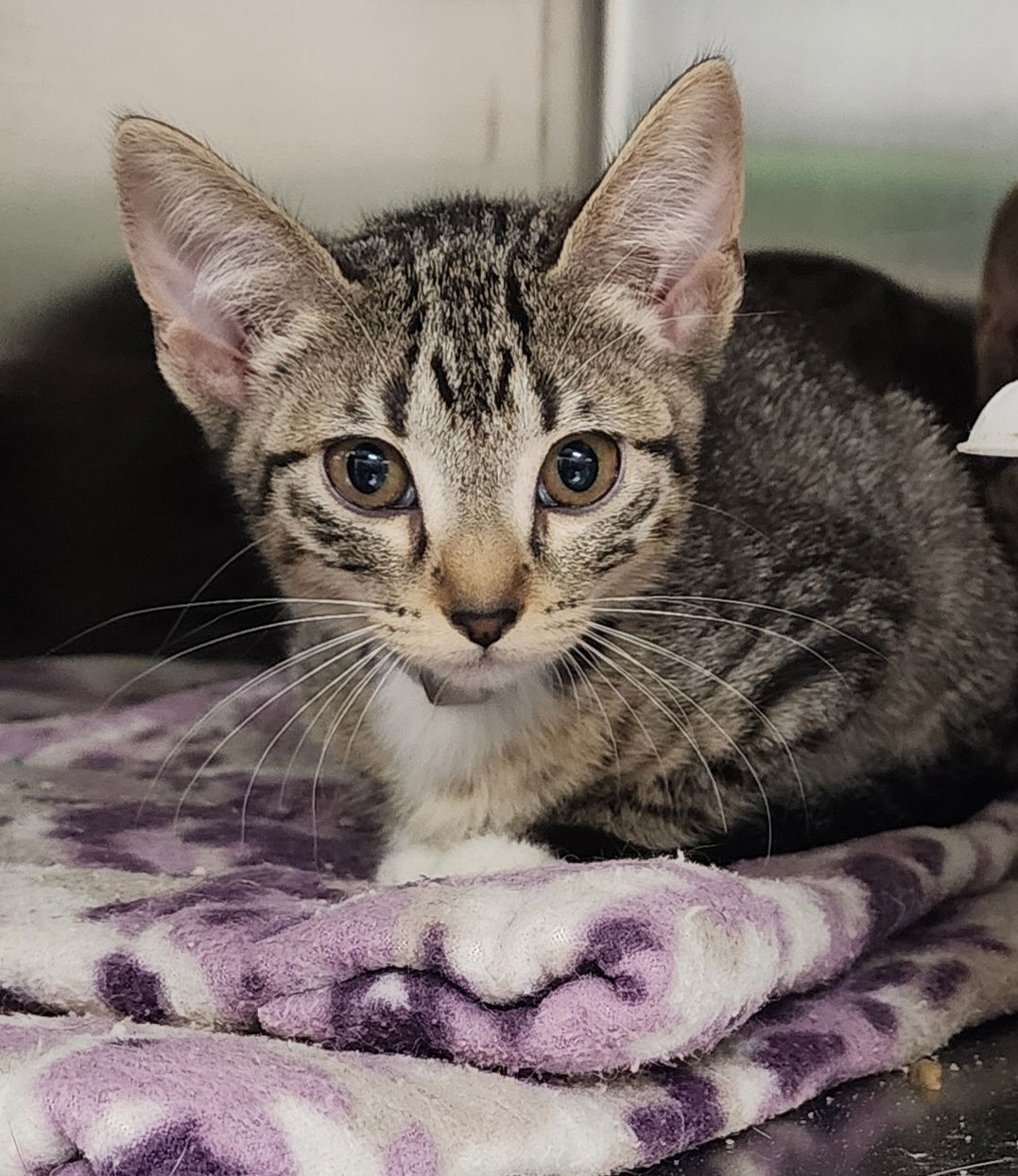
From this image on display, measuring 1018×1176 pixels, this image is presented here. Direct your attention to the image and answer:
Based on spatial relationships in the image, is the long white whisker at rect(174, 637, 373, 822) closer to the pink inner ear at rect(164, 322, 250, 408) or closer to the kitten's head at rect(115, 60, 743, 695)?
the kitten's head at rect(115, 60, 743, 695)

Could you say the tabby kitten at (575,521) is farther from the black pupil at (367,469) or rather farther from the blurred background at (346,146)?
the blurred background at (346,146)

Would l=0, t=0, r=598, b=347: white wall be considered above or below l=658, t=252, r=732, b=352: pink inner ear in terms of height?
above

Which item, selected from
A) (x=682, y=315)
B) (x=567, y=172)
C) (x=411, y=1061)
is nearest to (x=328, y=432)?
(x=682, y=315)

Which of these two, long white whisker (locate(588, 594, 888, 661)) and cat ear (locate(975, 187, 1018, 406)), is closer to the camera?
long white whisker (locate(588, 594, 888, 661))

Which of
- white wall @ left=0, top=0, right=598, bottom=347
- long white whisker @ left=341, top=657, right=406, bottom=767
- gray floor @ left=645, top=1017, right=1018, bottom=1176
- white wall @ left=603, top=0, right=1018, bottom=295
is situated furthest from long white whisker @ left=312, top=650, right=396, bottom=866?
white wall @ left=603, top=0, right=1018, bottom=295

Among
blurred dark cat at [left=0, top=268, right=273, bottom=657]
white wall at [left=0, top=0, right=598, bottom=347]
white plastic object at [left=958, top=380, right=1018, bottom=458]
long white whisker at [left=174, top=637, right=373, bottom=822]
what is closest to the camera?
white plastic object at [left=958, top=380, right=1018, bottom=458]

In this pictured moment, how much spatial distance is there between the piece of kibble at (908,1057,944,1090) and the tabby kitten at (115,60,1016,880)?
0.86 ft

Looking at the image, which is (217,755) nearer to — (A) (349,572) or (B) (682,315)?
(A) (349,572)

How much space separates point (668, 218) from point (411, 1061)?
618mm

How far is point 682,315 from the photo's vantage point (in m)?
1.07

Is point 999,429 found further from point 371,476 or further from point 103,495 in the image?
point 103,495

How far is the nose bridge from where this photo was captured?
2.97 feet

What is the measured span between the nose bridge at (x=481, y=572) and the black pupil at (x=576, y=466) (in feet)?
0.24

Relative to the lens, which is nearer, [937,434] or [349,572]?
[349,572]
